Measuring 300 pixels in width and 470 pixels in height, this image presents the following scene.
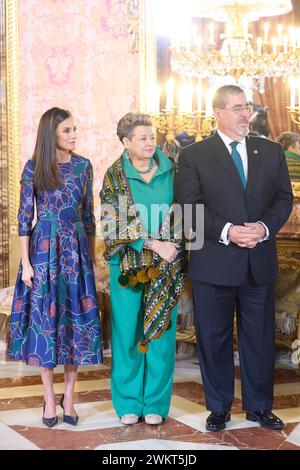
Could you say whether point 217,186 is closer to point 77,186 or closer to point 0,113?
point 77,186

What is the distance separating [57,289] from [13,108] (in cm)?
346

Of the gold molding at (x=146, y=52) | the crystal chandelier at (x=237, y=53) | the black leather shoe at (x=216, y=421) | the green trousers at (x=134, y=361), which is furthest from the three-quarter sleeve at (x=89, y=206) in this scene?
the crystal chandelier at (x=237, y=53)

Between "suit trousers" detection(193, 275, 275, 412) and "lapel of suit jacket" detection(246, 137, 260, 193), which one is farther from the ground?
"lapel of suit jacket" detection(246, 137, 260, 193)

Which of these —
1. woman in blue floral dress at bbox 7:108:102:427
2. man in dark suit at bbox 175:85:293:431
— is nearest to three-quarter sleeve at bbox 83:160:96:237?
woman in blue floral dress at bbox 7:108:102:427

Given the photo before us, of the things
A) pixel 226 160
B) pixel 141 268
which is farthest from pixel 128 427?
pixel 226 160

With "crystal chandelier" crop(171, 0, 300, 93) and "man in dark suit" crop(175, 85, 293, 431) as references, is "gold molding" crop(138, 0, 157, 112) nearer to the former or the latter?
"crystal chandelier" crop(171, 0, 300, 93)

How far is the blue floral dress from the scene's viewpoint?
3.98m

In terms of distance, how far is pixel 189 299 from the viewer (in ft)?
18.4

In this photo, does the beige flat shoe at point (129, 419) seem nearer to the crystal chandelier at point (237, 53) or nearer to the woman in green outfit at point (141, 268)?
the woman in green outfit at point (141, 268)

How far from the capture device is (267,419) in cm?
395

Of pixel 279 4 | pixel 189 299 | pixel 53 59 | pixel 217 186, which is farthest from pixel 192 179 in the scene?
pixel 279 4

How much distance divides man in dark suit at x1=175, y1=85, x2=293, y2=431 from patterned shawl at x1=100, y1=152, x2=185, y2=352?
0.12m

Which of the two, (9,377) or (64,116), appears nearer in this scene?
(64,116)

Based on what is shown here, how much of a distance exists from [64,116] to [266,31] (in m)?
4.66
